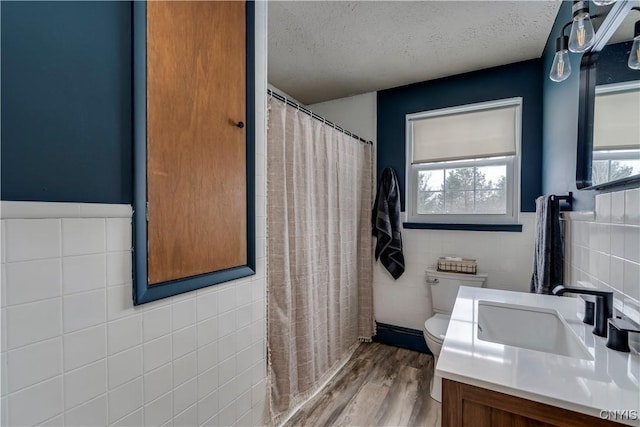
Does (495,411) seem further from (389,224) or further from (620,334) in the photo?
(389,224)

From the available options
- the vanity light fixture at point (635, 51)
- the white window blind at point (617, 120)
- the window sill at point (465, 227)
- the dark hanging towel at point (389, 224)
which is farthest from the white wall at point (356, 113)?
the vanity light fixture at point (635, 51)

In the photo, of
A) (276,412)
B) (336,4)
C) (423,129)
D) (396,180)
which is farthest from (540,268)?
(336,4)

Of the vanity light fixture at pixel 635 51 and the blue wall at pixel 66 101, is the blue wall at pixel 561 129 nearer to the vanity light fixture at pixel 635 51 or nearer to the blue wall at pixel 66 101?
the vanity light fixture at pixel 635 51

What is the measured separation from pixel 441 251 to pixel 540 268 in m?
0.89

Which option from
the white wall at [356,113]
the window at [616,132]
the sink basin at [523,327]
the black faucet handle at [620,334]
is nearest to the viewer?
the black faucet handle at [620,334]

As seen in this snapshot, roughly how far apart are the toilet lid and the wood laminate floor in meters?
0.41

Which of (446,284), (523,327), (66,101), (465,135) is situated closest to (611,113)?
(523,327)

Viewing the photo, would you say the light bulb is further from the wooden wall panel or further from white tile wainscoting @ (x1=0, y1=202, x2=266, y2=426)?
white tile wainscoting @ (x1=0, y1=202, x2=266, y2=426)

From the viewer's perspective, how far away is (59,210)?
0.68 m

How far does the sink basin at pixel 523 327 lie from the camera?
1.09 meters

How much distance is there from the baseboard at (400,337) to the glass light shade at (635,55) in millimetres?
2184

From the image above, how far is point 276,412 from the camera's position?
162 centimetres

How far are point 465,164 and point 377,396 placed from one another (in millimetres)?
1912

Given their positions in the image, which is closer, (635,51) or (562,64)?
(635,51)
